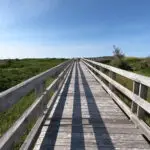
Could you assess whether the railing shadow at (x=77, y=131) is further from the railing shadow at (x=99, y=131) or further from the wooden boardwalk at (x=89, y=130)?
the railing shadow at (x=99, y=131)

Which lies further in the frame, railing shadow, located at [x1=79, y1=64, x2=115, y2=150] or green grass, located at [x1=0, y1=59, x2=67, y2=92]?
green grass, located at [x1=0, y1=59, x2=67, y2=92]

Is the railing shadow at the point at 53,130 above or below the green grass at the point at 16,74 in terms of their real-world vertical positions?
above

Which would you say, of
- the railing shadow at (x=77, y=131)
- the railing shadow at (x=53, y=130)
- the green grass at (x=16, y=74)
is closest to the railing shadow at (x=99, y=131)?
→ the railing shadow at (x=77, y=131)

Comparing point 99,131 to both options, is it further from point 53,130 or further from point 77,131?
point 53,130

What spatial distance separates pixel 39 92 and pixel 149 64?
5410 cm

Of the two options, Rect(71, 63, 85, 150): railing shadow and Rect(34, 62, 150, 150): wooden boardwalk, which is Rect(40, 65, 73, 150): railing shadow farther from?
Rect(71, 63, 85, 150): railing shadow

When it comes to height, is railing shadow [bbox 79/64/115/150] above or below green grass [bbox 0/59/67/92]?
above

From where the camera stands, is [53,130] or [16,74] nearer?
[53,130]

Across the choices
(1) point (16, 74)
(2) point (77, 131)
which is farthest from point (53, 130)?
(1) point (16, 74)

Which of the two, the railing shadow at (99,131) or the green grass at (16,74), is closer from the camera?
the railing shadow at (99,131)

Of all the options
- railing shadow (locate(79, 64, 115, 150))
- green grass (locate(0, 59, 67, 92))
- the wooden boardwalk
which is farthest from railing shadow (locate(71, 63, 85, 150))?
green grass (locate(0, 59, 67, 92))

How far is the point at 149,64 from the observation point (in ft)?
181

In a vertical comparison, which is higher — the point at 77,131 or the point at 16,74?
the point at 77,131

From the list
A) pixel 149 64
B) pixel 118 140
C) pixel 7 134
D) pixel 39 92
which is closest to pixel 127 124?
pixel 118 140
